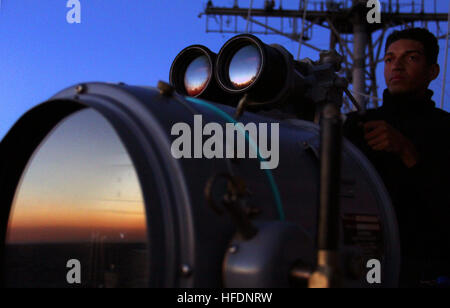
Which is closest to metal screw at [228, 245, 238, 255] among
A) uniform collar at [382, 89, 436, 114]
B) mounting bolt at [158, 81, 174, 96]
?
mounting bolt at [158, 81, 174, 96]

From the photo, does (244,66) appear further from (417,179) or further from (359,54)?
(359,54)

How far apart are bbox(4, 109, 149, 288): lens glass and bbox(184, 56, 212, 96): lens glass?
857 millimetres

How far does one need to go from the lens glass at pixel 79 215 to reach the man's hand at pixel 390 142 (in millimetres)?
1024

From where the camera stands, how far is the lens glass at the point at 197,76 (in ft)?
7.63

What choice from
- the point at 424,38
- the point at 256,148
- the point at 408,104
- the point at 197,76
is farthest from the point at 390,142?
the point at 197,76

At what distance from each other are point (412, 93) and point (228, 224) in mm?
1397

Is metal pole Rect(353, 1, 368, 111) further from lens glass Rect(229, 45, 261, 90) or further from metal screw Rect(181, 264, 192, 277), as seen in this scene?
metal screw Rect(181, 264, 192, 277)

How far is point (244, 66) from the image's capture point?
7.08 ft

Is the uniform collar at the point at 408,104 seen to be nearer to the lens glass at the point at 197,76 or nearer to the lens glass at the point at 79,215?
the lens glass at the point at 197,76

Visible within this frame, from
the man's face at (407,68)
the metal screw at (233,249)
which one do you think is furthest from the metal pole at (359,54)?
the metal screw at (233,249)

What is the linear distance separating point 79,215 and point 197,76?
1.04 meters

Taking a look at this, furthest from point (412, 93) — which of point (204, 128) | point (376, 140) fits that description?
point (204, 128)

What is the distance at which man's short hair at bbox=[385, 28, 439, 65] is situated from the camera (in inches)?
92.4
